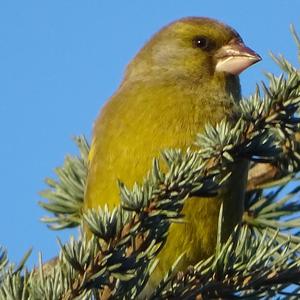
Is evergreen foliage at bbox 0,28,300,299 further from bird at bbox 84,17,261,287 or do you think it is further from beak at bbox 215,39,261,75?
beak at bbox 215,39,261,75

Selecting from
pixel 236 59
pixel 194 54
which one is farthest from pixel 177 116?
pixel 194 54

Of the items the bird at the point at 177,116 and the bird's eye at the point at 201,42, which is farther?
the bird's eye at the point at 201,42

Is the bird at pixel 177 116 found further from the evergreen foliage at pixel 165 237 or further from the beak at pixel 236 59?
the evergreen foliage at pixel 165 237

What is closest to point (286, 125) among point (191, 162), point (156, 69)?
point (191, 162)

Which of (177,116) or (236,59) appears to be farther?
(236,59)

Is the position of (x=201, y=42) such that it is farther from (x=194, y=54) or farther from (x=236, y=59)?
(x=236, y=59)

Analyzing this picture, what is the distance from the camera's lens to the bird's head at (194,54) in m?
2.91

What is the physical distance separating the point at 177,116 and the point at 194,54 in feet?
1.79

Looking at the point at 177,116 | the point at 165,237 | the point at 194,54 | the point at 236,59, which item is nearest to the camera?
the point at 165,237

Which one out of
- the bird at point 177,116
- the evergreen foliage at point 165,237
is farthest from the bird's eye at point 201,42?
the evergreen foliage at point 165,237

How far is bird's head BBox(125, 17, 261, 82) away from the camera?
9.54ft

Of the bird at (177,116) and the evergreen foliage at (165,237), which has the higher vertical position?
the bird at (177,116)

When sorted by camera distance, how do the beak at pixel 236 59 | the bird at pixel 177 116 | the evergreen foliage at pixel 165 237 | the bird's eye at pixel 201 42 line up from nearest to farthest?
the evergreen foliage at pixel 165 237
the bird at pixel 177 116
the beak at pixel 236 59
the bird's eye at pixel 201 42

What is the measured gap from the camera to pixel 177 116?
2.58 metres
